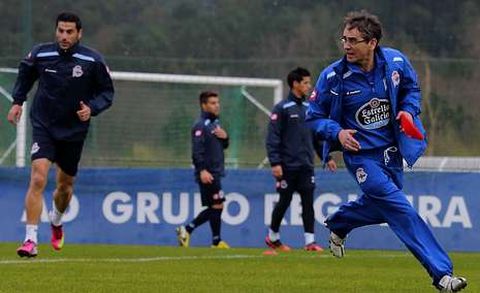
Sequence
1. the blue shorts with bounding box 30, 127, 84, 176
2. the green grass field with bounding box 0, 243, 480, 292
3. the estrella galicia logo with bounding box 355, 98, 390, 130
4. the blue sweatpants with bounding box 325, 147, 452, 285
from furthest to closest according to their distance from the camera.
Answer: the blue shorts with bounding box 30, 127, 84, 176 → the green grass field with bounding box 0, 243, 480, 292 → the estrella galicia logo with bounding box 355, 98, 390, 130 → the blue sweatpants with bounding box 325, 147, 452, 285

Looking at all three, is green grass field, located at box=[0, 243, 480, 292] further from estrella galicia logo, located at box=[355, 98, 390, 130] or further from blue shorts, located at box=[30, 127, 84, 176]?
estrella galicia logo, located at box=[355, 98, 390, 130]

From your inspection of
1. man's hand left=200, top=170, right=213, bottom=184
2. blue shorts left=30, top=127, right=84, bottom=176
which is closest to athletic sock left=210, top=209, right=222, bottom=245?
man's hand left=200, top=170, right=213, bottom=184

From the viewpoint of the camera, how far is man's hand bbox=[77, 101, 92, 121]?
1318cm

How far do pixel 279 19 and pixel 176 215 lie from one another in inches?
192

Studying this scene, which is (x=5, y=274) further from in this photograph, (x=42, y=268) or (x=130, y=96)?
(x=130, y=96)

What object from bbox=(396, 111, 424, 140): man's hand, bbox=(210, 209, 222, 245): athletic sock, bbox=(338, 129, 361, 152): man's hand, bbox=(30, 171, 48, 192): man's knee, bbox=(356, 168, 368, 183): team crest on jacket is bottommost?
bbox=(210, 209, 222, 245): athletic sock

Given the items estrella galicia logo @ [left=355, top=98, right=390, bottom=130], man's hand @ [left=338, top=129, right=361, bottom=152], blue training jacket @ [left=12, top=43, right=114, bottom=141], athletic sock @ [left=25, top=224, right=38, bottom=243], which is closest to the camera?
man's hand @ [left=338, top=129, right=361, bottom=152]

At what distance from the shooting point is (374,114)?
9.80 meters

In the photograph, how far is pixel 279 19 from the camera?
22.9 metres

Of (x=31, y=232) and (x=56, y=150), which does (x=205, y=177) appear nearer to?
(x=56, y=150)

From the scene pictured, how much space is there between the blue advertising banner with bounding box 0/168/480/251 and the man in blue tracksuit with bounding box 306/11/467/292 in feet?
29.6

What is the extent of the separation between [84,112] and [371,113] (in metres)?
4.13

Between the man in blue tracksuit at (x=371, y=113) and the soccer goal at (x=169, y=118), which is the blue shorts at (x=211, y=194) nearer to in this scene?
the soccer goal at (x=169, y=118)

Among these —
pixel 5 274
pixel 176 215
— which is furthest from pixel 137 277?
pixel 176 215
